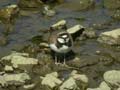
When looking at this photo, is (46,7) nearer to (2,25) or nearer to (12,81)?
(2,25)

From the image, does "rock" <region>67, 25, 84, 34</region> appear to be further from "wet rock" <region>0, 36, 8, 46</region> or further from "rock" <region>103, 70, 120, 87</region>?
"rock" <region>103, 70, 120, 87</region>

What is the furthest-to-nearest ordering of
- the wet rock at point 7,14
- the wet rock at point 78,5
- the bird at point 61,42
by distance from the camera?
the wet rock at point 78,5 < the wet rock at point 7,14 < the bird at point 61,42

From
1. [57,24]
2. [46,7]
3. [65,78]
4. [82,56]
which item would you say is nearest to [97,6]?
[46,7]

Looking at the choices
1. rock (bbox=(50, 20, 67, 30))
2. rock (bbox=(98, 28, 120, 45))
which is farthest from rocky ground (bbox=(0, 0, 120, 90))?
rock (bbox=(50, 20, 67, 30))

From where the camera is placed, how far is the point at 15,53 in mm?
14320

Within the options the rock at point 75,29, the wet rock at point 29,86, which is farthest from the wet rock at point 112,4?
the wet rock at point 29,86

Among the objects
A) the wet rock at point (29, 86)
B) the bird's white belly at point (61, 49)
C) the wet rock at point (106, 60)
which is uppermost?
the bird's white belly at point (61, 49)

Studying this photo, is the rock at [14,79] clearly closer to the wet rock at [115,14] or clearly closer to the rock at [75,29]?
the rock at [75,29]

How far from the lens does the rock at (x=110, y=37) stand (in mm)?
14945

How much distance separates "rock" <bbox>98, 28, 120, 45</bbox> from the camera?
14.9 metres

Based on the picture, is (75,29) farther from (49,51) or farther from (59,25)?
(49,51)

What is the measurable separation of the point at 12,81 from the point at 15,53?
1.97 meters

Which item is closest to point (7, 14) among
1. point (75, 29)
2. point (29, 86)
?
point (75, 29)

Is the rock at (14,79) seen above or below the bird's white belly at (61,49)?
below
